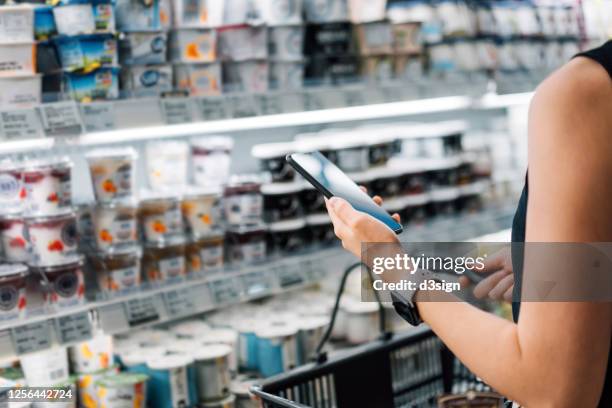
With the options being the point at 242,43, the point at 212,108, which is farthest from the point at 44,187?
Result: the point at 242,43

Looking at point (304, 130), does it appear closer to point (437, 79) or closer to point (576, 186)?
→ point (437, 79)

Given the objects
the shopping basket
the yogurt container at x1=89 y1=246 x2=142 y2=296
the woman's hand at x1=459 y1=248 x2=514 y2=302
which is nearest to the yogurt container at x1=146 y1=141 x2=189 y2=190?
the yogurt container at x1=89 y1=246 x2=142 y2=296

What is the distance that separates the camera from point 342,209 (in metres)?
0.98

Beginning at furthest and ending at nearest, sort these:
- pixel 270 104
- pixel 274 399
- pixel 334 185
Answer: pixel 270 104 → pixel 274 399 → pixel 334 185

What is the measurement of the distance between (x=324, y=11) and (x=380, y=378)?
1.07 metres

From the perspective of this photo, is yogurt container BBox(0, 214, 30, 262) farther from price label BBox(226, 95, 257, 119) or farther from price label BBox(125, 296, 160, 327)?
price label BBox(226, 95, 257, 119)

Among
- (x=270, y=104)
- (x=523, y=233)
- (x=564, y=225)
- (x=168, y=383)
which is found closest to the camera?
(x=564, y=225)

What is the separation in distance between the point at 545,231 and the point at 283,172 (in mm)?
1328

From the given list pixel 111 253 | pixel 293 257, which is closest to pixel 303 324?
pixel 293 257

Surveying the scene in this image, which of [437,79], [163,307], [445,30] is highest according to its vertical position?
[445,30]

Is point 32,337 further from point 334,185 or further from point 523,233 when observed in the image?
point 523,233

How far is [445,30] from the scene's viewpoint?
2.56 meters

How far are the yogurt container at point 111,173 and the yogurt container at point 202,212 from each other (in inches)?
7.0

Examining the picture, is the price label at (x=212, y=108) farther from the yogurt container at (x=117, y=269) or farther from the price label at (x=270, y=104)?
the yogurt container at (x=117, y=269)
